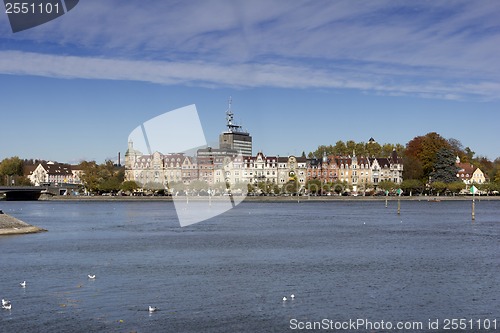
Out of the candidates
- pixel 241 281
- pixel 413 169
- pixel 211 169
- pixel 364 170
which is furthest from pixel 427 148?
pixel 241 281

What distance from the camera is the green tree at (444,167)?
141762 millimetres

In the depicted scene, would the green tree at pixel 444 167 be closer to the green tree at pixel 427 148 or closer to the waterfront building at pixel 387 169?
the green tree at pixel 427 148

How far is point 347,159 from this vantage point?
172 metres

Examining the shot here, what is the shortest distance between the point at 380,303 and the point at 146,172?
152m

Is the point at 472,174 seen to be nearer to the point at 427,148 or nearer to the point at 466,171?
the point at 466,171

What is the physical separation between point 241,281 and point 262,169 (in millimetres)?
141846

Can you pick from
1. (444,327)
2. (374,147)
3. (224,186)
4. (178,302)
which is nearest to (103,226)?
(178,302)

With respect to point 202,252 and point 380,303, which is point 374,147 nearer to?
point 202,252

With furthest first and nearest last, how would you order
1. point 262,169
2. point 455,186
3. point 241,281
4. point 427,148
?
point 262,169 < point 427,148 < point 455,186 < point 241,281

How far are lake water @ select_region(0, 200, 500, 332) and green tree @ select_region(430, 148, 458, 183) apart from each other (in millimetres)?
89024

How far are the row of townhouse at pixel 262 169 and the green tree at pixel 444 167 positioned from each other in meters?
23.2

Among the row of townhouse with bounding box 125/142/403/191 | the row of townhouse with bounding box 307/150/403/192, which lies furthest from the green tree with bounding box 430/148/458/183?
the row of townhouse with bounding box 125/142/403/191

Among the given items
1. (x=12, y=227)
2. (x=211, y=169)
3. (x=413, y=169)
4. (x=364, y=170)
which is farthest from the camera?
(x=211, y=169)

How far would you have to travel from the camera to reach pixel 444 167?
473 feet
